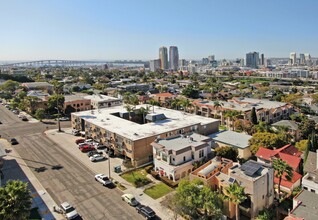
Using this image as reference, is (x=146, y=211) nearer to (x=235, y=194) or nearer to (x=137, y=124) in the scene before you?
(x=235, y=194)

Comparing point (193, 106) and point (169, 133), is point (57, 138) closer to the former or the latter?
point (169, 133)

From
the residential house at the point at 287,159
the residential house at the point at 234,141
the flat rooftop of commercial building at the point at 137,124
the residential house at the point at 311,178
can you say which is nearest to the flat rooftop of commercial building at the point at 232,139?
the residential house at the point at 234,141

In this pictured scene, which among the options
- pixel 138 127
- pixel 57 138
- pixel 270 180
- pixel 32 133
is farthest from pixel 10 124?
pixel 270 180

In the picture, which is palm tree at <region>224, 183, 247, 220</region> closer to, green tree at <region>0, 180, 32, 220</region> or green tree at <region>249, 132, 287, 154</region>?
green tree at <region>0, 180, 32, 220</region>

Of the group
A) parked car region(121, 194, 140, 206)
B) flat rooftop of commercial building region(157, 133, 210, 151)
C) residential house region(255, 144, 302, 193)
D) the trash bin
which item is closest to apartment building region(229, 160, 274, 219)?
residential house region(255, 144, 302, 193)

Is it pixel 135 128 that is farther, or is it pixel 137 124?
pixel 137 124

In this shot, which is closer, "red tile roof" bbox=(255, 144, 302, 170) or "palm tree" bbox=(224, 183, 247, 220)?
"palm tree" bbox=(224, 183, 247, 220)

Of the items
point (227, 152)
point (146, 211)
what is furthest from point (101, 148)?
point (146, 211)
